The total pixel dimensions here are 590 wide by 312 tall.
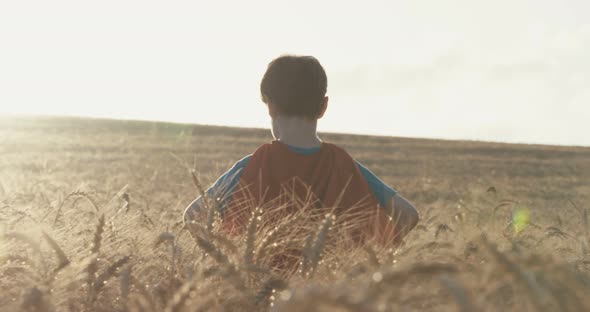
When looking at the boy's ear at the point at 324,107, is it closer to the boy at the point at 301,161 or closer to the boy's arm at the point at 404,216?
the boy at the point at 301,161

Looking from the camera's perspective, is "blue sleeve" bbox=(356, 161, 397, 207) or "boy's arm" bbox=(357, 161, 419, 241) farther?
"blue sleeve" bbox=(356, 161, 397, 207)

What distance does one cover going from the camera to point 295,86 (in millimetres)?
2840

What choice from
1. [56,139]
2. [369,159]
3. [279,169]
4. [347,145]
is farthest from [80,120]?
[279,169]

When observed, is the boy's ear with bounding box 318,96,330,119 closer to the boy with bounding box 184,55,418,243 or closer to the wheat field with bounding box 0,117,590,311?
the boy with bounding box 184,55,418,243

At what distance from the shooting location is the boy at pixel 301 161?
278cm

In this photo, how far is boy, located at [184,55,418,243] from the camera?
2777 millimetres

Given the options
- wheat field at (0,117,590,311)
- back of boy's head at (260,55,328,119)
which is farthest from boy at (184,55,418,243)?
wheat field at (0,117,590,311)

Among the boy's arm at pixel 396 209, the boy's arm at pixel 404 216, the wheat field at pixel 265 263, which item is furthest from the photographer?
the boy's arm at pixel 404 216

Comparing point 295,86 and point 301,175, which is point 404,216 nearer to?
point 301,175

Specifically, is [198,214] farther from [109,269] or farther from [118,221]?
A: [109,269]

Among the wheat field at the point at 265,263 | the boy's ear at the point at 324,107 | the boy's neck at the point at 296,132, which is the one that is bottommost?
the wheat field at the point at 265,263

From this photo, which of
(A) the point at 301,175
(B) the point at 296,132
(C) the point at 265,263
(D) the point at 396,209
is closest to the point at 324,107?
(B) the point at 296,132

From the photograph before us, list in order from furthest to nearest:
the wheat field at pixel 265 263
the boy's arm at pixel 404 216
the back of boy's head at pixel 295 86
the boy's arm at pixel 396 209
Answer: the back of boy's head at pixel 295 86 → the boy's arm at pixel 404 216 → the boy's arm at pixel 396 209 → the wheat field at pixel 265 263

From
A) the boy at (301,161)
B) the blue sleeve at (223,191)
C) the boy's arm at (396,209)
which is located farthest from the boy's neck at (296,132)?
the boy's arm at (396,209)
